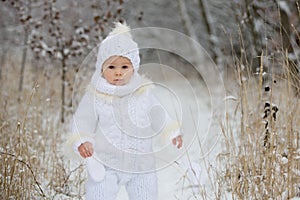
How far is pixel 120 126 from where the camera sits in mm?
2412

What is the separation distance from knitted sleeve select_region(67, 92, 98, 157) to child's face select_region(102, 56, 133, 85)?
0.14 m

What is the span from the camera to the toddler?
2377 millimetres

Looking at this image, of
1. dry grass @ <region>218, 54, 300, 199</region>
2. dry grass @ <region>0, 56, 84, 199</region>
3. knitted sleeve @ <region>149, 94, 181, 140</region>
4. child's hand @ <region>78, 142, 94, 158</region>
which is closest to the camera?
child's hand @ <region>78, 142, 94, 158</region>

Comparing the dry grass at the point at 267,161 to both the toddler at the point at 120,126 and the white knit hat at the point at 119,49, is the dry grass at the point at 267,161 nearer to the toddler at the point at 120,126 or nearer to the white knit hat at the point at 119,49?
the toddler at the point at 120,126

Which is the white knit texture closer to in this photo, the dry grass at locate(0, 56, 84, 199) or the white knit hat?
the dry grass at locate(0, 56, 84, 199)

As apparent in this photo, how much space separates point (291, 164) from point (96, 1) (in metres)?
4.55

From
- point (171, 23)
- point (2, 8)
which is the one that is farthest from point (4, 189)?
point (171, 23)

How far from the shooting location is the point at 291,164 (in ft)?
8.76

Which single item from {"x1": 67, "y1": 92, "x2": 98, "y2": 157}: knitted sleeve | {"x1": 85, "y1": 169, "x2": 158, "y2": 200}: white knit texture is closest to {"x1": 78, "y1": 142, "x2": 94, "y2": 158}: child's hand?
{"x1": 67, "y1": 92, "x2": 98, "y2": 157}: knitted sleeve

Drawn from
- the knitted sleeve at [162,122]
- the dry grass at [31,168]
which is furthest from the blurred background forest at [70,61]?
the knitted sleeve at [162,122]

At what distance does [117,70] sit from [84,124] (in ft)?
1.06

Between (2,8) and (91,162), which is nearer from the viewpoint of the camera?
(91,162)

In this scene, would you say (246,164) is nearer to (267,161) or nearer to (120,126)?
(267,161)

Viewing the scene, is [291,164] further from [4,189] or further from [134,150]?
[4,189]
